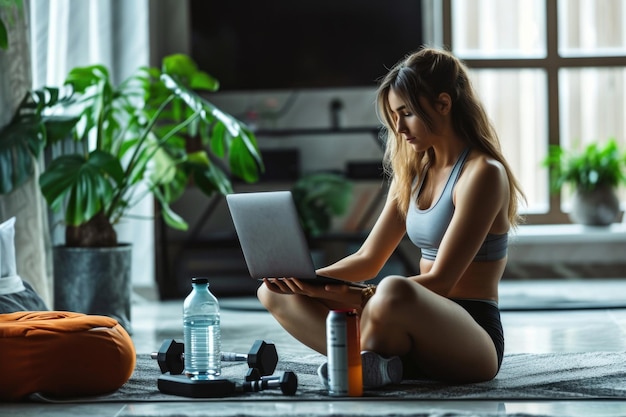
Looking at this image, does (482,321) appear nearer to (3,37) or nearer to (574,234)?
(3,37)

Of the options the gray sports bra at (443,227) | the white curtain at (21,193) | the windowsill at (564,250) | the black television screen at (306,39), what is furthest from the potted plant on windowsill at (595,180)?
the gray sports bra at (443,227)

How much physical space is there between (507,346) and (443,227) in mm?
961

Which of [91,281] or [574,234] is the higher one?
[91,281]

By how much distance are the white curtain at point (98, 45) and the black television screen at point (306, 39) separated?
55 centimetres

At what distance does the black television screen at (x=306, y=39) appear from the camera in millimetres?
5680

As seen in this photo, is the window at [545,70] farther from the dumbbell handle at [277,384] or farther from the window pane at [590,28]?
the dumbbell handle at [277,384]

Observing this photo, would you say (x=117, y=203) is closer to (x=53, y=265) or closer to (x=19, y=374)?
(x=53, y=265)

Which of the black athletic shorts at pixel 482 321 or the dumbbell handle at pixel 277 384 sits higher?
the black athletic shorts at pixel 482 321

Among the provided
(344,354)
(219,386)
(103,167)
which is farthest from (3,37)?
(344,354)

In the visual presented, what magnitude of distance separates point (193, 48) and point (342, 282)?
140 inches

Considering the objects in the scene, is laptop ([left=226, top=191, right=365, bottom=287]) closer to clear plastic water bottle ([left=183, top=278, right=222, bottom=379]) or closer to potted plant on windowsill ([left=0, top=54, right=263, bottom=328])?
clear plastic water bottle ([left=183, top=278, right=222, bottom=379])

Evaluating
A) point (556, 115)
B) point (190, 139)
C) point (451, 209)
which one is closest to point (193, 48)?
point (190, 139)

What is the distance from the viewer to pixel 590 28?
243 inches

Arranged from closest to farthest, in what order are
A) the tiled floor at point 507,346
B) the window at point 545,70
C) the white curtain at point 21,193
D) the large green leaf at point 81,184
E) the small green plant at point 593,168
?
the tiled floor at point 507,346, the large green leaf at point 81,184, the white curtain at point 21,193, the small green plant at point 593,168, the window at point 545,70
